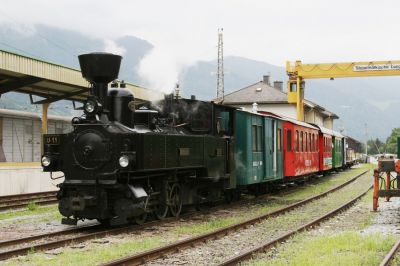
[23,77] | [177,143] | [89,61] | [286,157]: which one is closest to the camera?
[89,61]

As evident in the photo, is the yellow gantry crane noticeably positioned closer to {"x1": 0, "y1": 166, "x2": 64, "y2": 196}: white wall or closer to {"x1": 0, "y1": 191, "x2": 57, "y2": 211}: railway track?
{"x1": 0, "y1": 166, "x2": 64, "y2": 196}: white wall

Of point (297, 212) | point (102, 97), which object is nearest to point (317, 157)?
point (297, 212)

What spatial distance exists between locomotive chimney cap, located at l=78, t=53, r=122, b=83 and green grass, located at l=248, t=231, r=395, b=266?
14.0ft

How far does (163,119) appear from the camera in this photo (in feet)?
36.1

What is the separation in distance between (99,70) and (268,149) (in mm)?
7980

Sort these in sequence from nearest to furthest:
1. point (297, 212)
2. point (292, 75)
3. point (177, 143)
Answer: point (177, 143)
point (297, 212)
point (292, 75)

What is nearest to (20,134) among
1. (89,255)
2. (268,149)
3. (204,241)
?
(268,149)

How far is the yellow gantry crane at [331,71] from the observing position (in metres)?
35.7

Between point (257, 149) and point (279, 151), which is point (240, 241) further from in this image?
point (279, 151)

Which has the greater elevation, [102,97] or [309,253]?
[102,97]

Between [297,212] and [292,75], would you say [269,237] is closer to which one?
[297,212]

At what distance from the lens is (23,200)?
1614cm

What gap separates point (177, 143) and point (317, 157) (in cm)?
1615

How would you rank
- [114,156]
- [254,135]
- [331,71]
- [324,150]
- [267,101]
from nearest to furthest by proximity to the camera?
[114,156] < [254,135] < [324,150] < [331,71] < [267,101]
